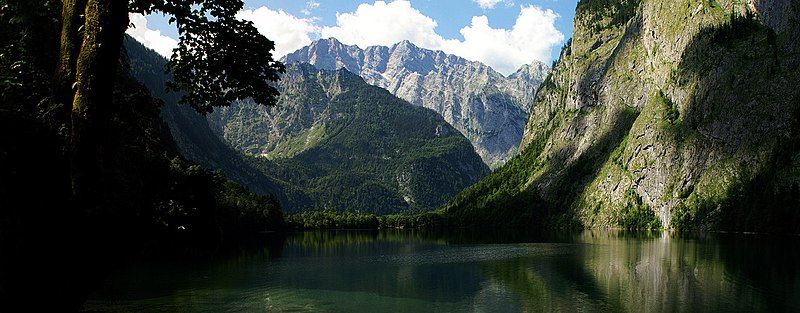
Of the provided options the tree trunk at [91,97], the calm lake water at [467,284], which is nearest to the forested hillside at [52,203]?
the tree trunk at [91,97]

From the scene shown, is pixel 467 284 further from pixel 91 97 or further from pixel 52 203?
pixel 91 97

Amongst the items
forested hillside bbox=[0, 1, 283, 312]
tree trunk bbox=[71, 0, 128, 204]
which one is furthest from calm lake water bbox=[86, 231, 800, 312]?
tree trunk bbox=[71, 0, 128, 204]

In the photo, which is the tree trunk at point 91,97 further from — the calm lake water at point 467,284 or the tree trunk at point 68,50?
the calm lake water at point 467,284

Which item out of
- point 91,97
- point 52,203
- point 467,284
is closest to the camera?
point 52,203

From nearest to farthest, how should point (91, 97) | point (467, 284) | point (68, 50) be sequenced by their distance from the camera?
1. point (91, 97)
2. point (68, 50)
3. point (467, 284)

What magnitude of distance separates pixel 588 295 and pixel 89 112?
6526 centimetres

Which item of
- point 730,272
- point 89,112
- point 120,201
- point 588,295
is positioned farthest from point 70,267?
point 730,272

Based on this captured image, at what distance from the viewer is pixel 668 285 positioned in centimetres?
7338

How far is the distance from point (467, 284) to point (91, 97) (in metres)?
72.7

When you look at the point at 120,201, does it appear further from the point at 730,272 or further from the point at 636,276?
the point at 730,272

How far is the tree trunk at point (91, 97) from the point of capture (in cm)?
1103

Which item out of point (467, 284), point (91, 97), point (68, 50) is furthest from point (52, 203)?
point (467, 284)

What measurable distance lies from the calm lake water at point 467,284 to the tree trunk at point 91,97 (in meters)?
50.6

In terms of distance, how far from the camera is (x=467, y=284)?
261ft
